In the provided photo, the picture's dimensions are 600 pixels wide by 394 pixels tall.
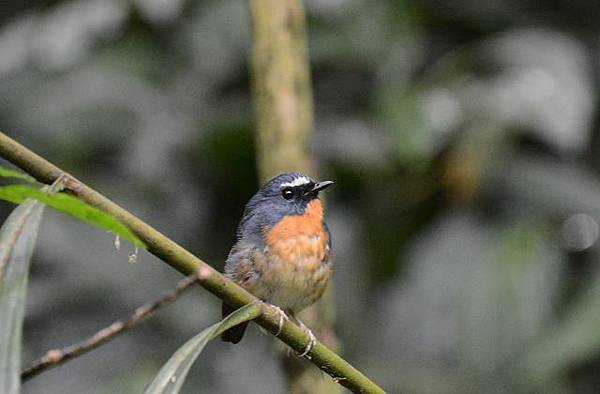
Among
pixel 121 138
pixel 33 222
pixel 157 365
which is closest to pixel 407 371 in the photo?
pixel 157 365

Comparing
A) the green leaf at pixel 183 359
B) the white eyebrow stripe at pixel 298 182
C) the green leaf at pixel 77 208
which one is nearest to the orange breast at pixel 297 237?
the white eyebrow stripe at pixel 298 182

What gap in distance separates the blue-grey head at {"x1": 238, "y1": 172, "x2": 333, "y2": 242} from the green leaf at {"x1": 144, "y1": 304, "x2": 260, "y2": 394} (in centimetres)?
154

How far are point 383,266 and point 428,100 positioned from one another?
0.74m

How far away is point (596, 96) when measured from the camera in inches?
194

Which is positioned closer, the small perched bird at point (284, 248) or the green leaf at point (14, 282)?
the green leaf at point (14, 282)

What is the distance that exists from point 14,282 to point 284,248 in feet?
5.85

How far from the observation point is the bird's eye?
3.09 meters

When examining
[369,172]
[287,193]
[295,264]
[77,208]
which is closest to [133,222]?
[77,208]

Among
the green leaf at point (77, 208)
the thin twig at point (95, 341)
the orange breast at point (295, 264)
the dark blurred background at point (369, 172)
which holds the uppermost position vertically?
the green leaf at point (77, 208)

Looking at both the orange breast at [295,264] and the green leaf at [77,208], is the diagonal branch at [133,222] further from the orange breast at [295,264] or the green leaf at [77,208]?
the orange breast at [295,264]

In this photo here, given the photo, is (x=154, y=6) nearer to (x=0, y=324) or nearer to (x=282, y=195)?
(x=282, y=195)

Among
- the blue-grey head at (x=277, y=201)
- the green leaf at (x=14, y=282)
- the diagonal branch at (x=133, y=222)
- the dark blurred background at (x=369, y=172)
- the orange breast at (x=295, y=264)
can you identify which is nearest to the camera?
the green leaf at (x=14, y=282)

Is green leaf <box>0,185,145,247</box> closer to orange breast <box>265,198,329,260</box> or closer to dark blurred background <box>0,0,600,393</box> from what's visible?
orange breast <box>265,198,329,260</box>

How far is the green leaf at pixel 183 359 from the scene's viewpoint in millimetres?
1310
